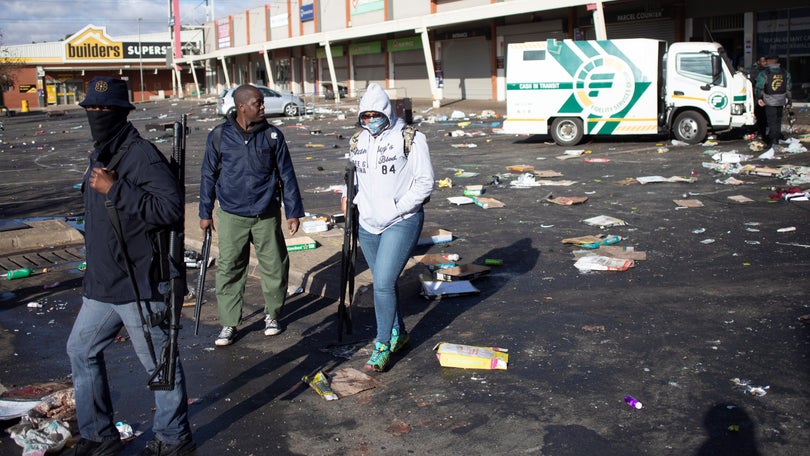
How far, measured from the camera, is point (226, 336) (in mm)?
6254

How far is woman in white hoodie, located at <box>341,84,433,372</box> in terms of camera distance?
5270mm

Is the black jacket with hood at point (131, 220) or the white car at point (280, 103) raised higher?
the white car at point (280, 103)

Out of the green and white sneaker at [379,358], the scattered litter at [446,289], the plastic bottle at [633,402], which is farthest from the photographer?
the scattered litter at [446,289]

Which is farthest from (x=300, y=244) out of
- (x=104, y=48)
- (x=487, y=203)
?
(x=104, y=48)

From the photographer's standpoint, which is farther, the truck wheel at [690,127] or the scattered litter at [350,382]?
the truck wheel at [690,127]

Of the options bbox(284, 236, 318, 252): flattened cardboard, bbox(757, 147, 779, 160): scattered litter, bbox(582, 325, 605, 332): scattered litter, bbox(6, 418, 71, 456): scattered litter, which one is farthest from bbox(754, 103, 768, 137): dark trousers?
bbox(6, 418, 71, 456): scattered litter

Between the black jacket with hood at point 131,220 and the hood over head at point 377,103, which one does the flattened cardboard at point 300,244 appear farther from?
the black jacket with hood at point 131,220

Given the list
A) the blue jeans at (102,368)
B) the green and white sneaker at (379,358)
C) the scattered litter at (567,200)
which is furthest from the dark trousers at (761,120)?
the blue jeans at (102,368)

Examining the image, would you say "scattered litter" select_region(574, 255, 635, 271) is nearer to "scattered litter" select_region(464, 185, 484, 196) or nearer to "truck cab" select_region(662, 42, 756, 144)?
"scattered litter" select_region(464, 185, 484, 196)

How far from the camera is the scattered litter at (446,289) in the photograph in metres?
7.27

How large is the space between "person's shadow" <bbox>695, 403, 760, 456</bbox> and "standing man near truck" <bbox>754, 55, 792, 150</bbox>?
13546 millimetres

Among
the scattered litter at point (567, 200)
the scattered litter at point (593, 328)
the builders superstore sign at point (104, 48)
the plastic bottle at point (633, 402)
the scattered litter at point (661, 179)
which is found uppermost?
the builders superstore sign at point (104, 48)

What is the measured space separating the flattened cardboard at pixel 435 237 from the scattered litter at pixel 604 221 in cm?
196

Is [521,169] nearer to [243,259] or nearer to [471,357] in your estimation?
[243,259]
